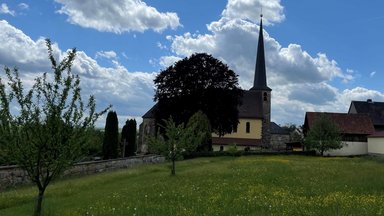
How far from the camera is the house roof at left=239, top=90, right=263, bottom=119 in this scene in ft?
297

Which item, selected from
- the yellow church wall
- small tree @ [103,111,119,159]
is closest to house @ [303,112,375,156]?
the yellow church wall

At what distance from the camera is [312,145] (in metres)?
61.3

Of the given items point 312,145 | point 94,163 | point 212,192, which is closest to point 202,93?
point 312,145

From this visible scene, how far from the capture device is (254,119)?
9019 cm

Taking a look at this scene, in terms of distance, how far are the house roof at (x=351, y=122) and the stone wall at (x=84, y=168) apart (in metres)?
37.1

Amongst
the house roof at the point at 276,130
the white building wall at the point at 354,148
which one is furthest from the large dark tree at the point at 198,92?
the house roof at the point at 276,130

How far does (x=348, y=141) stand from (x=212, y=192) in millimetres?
61753

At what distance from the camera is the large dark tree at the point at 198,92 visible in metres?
63.4

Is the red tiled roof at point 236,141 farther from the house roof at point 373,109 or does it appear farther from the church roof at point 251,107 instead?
the house roof at point 373,109

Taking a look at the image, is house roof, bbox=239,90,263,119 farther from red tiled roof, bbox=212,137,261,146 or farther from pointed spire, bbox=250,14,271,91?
red tiled roof, bbox=212,137,261,146

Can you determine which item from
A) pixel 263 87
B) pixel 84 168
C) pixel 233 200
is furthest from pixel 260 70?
pixel 233 200

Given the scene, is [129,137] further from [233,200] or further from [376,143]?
[233,200]

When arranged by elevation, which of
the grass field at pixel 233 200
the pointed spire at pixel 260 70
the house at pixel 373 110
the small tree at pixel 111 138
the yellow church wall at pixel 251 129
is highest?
the pointed spire at pixel 260 70

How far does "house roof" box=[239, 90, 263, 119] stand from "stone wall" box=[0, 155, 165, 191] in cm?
4523
